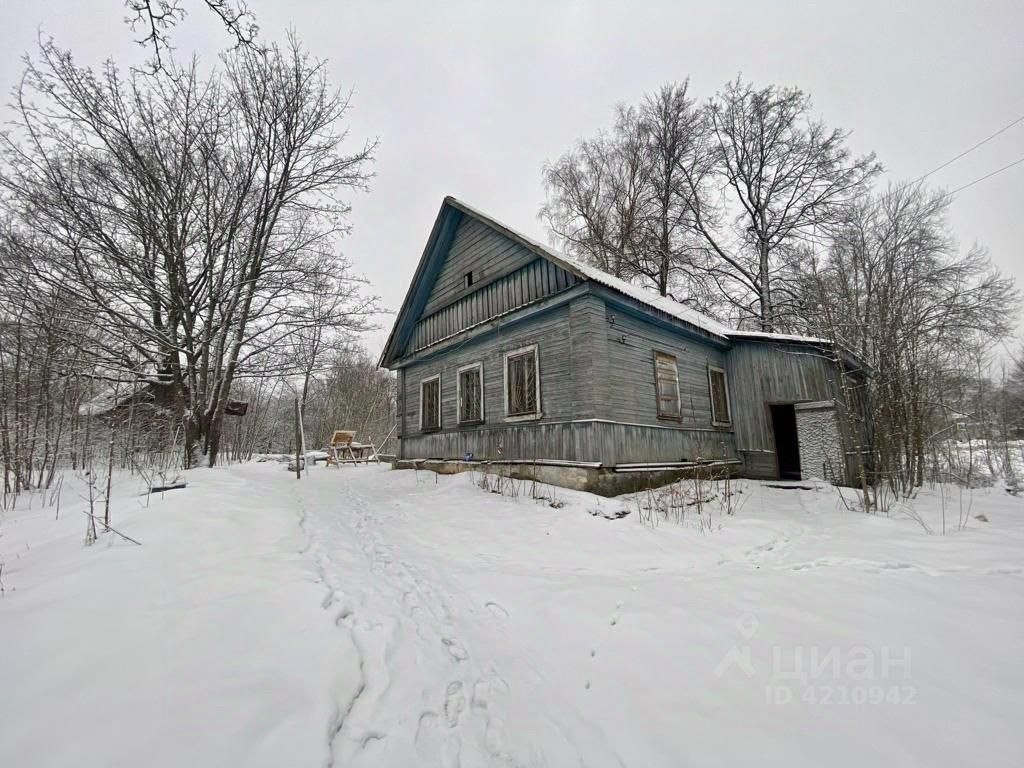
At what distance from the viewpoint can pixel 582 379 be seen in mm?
8078

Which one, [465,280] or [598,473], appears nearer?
[598,473]

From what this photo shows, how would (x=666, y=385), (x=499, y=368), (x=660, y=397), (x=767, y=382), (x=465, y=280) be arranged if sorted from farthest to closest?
(x=465, y=280), (x=767, y=382), (x=499, y=368), (x=666, y=385), (x=660, y=397)

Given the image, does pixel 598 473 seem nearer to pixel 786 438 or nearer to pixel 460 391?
pixel 460 391

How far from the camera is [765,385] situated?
1086 centimetres

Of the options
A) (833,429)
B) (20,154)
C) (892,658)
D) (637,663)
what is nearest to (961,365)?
(833,429)

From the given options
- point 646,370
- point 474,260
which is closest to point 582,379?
point 646,370

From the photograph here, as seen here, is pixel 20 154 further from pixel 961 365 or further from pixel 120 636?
pixel 961 365

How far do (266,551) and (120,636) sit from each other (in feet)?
5.55

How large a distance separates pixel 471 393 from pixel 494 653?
28.0ft

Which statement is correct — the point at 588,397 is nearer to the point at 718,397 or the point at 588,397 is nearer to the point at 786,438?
the point at 718,397

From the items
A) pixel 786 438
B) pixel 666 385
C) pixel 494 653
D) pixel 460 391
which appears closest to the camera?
pixel 494 653

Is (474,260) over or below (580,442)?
over

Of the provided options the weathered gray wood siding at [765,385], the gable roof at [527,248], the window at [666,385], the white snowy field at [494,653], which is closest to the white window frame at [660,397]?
the window at [666,385]

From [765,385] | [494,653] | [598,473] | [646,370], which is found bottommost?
[494,653]
